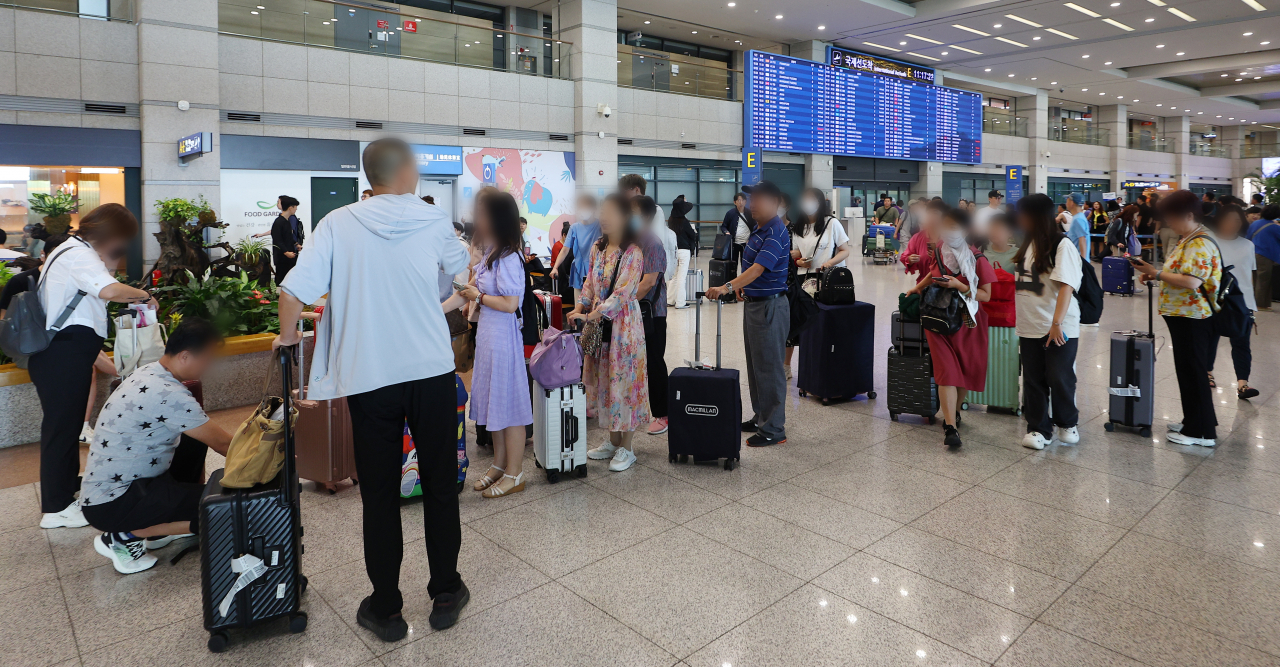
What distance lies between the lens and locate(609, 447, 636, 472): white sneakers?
14.3 ft

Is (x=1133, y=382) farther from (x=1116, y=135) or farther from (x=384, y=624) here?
(x=1116, y=135)

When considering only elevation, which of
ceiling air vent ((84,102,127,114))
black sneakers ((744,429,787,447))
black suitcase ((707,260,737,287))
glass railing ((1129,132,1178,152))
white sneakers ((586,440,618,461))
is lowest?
white sneakers ((586,440,618,461))

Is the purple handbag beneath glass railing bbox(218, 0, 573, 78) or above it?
beneath

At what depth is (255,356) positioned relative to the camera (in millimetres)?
5855

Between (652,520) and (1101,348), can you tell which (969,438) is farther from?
(1101,348)

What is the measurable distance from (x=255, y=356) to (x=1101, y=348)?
826 cm

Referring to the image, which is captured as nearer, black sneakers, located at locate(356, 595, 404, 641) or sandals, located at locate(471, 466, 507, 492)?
black sneakers, located at locate(356, 595, 404, 641)

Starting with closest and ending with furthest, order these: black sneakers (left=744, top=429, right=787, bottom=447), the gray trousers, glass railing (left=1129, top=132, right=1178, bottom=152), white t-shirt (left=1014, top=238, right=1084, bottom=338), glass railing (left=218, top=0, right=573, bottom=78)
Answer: white t-shirt (left=1014, top=238, right=1084, bottom=338), the gray trousers, black sneakers (left=744, top=429, right=787, bottom=447), glass railing (left=218, top=0, right=573, bottom=78), glass railing (left=1129, top=132, right=1178, bottom=152)

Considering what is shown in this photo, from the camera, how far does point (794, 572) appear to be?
3.06m

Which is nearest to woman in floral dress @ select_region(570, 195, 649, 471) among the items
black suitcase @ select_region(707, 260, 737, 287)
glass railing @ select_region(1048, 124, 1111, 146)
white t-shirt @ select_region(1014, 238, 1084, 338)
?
white t-shirt @ select_region(1014, 238, 1084, 338)

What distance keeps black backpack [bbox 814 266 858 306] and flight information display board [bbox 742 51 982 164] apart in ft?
44.0

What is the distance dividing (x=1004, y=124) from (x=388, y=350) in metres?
29.2

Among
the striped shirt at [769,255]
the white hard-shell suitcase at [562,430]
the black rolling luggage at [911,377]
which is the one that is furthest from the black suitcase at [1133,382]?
the white hard-shell suitcase at [562,430]

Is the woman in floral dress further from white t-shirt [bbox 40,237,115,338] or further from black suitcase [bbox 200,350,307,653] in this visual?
white t-shirt [bbox 40,237,115,338]
